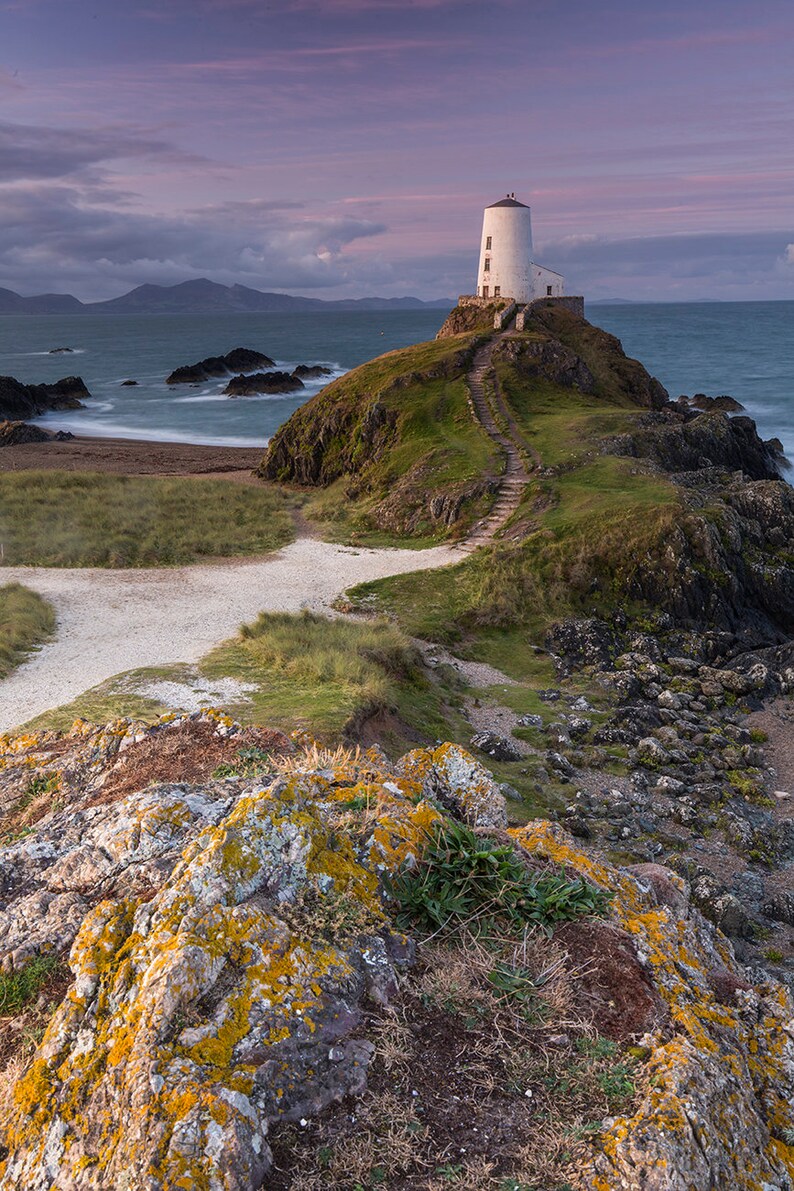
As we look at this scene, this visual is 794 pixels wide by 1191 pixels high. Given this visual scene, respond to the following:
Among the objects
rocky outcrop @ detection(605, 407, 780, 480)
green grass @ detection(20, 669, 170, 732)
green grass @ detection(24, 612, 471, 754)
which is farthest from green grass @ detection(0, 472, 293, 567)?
rocky outcrop @ detection(605, 407, 780, 480)

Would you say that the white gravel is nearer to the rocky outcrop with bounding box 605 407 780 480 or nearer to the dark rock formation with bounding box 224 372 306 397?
the rocky outcrop with bounding box 605 407 780 480

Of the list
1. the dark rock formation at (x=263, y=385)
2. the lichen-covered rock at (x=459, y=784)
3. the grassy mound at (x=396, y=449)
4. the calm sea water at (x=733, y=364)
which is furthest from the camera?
the dark rock formation at (x=263, y=385)

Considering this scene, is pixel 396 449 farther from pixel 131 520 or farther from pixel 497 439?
pixel 131 520

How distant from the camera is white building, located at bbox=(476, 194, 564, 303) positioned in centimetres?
5356

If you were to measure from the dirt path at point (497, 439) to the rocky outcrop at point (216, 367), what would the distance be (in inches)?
2221

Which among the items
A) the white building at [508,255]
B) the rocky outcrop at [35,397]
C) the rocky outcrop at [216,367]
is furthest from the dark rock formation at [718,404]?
the rocky outcrop at [216,367]

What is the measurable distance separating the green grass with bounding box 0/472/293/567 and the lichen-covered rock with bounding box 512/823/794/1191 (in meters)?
24.0

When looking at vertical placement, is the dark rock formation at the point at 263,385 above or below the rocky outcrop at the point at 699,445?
above

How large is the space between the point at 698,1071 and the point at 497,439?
33.7 metres

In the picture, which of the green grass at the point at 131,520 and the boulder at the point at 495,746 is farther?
the green grass at the point at 131,520

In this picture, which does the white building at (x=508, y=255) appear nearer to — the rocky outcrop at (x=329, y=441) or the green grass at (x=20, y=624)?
the rocky outcrop at (x=329, y=441)

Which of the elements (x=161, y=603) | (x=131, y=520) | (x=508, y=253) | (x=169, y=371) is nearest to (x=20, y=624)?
(x=161, y=603)

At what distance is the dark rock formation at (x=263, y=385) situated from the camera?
8225 cm

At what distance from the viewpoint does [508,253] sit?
53.8 meters
